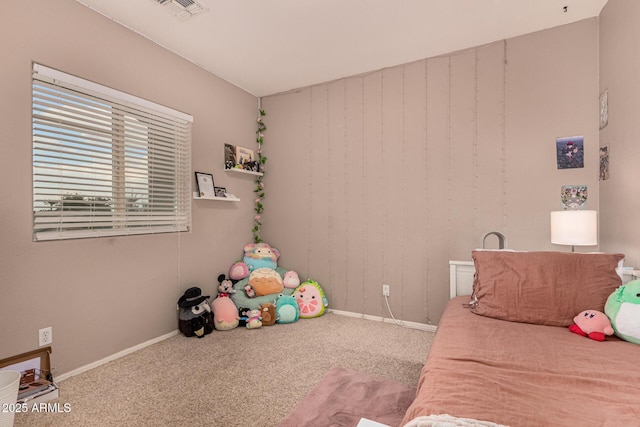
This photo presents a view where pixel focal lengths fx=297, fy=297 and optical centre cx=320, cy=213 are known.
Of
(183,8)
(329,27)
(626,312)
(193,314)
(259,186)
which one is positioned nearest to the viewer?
(626,312)

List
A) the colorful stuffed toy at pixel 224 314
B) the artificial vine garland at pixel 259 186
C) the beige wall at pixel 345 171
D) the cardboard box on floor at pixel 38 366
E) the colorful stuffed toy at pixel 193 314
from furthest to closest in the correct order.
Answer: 1. the artificial vine garland at pixel 259 186
2. the colorful stuffed toy at pixel 224 314
3. the colorful stuffed toy at pixel 193 314
4. the beige wall at pixel 345 171
5. the cardboard box on floor at pixel 38 366

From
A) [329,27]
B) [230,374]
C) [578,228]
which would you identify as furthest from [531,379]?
[329,27]

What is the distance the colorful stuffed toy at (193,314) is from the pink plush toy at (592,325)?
8.78ft

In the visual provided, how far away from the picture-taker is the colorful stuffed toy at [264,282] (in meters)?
3.14

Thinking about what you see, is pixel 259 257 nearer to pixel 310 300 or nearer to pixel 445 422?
pixel 310 300

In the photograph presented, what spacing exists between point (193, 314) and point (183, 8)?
246 centimetres

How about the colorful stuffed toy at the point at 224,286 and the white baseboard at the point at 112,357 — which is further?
the colorful stuffed toy at the point at 224,286

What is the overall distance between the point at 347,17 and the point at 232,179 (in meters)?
1.98

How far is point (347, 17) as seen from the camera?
2.27 meters

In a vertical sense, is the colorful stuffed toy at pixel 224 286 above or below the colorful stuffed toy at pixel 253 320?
above

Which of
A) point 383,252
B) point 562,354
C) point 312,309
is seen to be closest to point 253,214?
point 312,309

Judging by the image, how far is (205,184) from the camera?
3000mm

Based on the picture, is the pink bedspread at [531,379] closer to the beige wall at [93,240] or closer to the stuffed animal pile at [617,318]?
the stuffed animal pile at [617,318]

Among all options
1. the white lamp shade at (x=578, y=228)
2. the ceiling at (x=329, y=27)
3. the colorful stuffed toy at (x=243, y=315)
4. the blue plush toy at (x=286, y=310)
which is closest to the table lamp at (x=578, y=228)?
the white lamp shade at (x=578, y=228)
